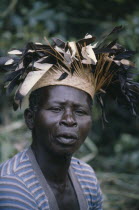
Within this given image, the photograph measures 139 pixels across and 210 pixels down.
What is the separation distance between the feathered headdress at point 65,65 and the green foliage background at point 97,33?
1.34m

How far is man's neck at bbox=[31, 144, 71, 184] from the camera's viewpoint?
80.7 inches

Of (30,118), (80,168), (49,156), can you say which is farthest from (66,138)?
(80,168)

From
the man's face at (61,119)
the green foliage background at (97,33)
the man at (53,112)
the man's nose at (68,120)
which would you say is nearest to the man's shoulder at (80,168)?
the man at (53,112)

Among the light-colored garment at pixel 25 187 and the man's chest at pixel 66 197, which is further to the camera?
the man's chest at pixel 66 197

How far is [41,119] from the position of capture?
6.53 ft

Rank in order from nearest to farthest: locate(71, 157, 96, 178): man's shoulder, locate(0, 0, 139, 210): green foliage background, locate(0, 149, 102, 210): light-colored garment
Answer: locate(0, 149, 102, 210): light-colored garment < locate(71, 157, 96, 178): man's shoulder < locate(0, 0, 139, 210): green foliage background

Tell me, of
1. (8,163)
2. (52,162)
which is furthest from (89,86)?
(8,163)

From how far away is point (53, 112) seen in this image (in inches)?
77.5

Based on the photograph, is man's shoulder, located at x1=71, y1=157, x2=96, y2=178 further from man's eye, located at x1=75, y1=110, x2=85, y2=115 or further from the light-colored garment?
man's eye, located at x1=75, y1=110, x2=85, y2=115

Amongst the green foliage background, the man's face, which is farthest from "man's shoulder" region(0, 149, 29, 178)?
the green foliage background

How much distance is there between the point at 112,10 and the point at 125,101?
285 centimetres

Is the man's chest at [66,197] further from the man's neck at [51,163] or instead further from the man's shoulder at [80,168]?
the man's shoulder at [80,168]

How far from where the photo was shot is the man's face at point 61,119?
1.94m

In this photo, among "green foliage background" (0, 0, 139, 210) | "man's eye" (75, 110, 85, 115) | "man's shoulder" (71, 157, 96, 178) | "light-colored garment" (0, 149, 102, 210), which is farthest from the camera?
"green foliage background" (0, 0, 139, 210)
